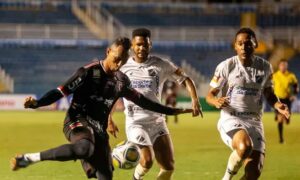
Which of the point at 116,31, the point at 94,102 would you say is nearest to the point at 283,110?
the point at 94,102

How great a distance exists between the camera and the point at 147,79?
8711 millimetres

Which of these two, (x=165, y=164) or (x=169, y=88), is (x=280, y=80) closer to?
(x=169, y=88)

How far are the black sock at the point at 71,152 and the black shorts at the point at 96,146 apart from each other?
15 cm

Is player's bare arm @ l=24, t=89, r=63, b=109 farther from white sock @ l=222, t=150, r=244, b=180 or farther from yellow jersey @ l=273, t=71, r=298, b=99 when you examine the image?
yellow jersey @ l=273, t=71, r=298, b=99

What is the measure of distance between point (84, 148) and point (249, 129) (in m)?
2.41

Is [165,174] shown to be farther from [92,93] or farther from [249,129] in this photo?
[92,93]

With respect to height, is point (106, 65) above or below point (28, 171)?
above

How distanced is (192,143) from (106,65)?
35.2 ft

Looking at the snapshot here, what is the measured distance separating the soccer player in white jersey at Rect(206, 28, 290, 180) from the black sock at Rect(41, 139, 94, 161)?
1952mm

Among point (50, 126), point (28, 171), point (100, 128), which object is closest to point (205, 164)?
point (28, 171)

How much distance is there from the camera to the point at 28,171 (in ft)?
37.3

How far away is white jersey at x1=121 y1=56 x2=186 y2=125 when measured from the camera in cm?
864

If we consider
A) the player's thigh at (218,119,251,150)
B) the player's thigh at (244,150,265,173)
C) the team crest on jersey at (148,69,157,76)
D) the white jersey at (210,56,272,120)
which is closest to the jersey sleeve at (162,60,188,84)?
the team crest on jersey at (148,69,157,76)

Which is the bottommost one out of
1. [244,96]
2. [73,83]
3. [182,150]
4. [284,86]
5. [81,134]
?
[182,150]
